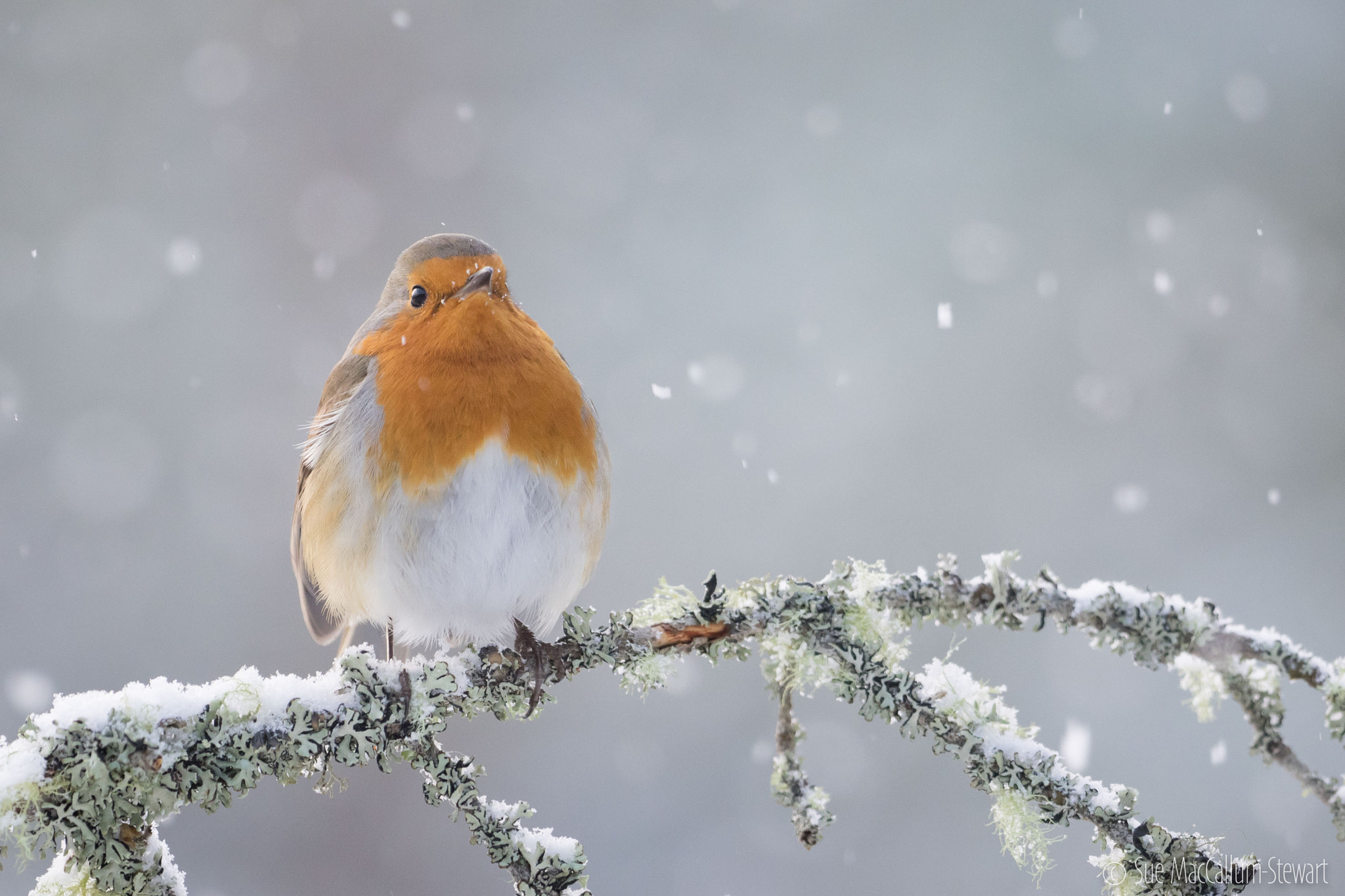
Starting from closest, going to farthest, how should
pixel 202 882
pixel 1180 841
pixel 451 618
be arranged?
pixel 1180 841, pixel 451 618, pixel 202 882

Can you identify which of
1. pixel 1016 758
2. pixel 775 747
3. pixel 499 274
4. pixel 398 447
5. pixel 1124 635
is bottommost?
pixel 1016 758

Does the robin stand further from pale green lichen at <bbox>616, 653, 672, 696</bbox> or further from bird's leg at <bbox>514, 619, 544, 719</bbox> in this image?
pale green lichen at <bbox>616, 653, 672, 696</bbox>

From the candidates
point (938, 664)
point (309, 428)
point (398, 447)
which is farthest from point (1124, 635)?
point (309, 428)

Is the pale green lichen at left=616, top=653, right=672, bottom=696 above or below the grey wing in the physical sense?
below

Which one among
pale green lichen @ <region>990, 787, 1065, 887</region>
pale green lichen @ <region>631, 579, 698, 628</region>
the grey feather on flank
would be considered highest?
the grey feather on flank

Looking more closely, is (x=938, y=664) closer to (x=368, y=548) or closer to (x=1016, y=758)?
(x=1016, y=758)

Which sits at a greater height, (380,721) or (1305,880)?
(380,721)

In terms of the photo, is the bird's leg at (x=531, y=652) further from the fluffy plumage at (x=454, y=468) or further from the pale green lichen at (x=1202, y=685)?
the pale green lichen at (x=1202, y=685)

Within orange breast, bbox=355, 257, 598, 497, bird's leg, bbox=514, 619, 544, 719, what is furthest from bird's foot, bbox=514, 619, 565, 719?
orange breast, bbox=355, 257, 598, 497

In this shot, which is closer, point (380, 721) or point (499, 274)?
point (380, 721)
